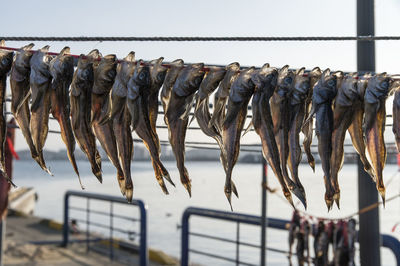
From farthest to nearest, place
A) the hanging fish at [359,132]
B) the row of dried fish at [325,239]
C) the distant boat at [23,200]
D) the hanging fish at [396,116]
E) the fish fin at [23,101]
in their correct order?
the distant boat at [23,200], the row of dried fish at [325,239], the fish fin at [23,101], the hanging fish at [359,132], the hanging fish at [396,116]

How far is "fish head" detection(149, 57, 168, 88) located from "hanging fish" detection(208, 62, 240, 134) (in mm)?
272

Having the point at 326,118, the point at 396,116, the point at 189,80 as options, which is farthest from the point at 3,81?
the point at 396,116

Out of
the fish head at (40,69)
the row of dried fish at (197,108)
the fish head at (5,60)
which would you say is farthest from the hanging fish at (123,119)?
the fish head at (5,60)

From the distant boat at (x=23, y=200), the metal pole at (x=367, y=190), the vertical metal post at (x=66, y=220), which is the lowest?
the distant boat at (x=23, y=200)

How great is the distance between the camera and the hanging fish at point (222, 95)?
2439mm

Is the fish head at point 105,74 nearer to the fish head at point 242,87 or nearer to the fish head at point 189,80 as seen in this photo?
the fish head at point 189,80

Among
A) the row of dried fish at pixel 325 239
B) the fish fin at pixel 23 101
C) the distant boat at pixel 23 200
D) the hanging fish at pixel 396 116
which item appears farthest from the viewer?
the distant boat at pixel 23 200

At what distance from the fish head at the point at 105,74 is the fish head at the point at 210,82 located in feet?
1.49

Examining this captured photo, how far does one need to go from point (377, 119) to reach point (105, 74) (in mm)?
1305

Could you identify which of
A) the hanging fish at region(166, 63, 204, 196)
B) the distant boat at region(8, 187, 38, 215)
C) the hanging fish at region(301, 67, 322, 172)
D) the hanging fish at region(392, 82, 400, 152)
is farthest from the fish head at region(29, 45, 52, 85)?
the distant boat at region(8, 187, 38, 215)

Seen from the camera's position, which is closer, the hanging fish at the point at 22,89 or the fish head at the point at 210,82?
the fish head at the point at 210,82

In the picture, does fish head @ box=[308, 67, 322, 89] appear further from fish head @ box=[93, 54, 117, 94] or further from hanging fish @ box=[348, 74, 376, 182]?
fish head @ box=[93, 54, 117, 94]

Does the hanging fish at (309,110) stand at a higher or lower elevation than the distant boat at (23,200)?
higher

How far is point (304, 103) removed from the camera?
2.39 m
